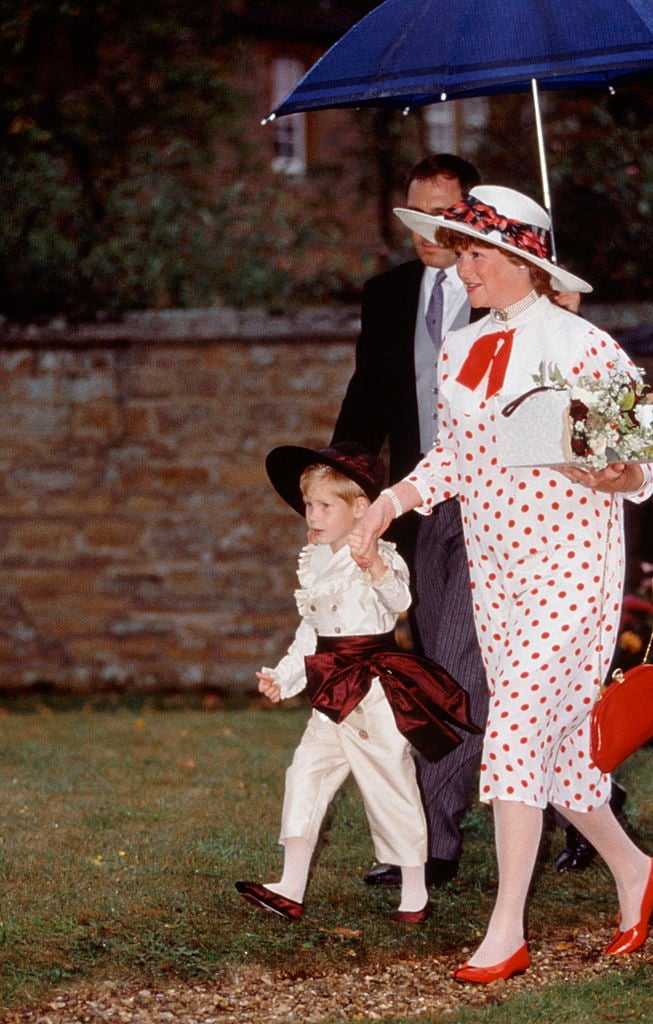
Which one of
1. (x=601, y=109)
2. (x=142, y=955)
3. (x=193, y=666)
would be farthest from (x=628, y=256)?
(x=142, y=955)

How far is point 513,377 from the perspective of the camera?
14.4ft

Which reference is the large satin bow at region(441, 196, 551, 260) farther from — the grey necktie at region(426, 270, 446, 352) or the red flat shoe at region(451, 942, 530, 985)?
the red flat shoe at region(451, 942, 530, 985)

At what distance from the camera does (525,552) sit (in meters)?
4.39

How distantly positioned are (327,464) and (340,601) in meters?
0.43

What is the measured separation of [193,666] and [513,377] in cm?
602

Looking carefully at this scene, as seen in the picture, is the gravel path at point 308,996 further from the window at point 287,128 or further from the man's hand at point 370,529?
the window at point 287,128

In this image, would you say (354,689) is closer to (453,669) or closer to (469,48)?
(453,669)

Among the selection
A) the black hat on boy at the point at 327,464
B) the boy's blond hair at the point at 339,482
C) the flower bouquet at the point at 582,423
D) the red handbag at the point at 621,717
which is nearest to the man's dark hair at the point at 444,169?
the black hat on boy at the point at 327,464

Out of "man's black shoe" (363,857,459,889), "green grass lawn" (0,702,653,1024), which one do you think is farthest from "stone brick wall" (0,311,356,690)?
"man's black shoe" (363,857,459,889)

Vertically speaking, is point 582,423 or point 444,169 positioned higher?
point 444,169

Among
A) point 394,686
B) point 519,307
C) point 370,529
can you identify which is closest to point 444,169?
point 519,307

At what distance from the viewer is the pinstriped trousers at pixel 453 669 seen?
5.31 meters

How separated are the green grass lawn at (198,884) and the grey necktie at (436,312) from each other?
188cm

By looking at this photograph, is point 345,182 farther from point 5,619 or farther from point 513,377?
point 513,377
